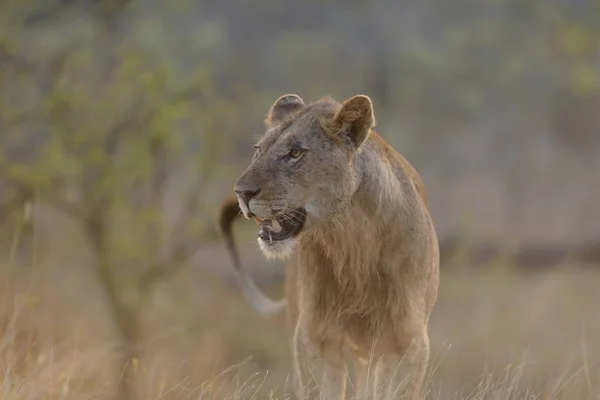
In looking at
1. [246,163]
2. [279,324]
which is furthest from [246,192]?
[246,163]

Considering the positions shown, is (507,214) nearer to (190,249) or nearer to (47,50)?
(190,249)

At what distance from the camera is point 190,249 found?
11273 millimetres

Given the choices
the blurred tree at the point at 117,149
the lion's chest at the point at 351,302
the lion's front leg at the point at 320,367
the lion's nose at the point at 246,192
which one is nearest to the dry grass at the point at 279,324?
the blurred tree at the point at 117,149

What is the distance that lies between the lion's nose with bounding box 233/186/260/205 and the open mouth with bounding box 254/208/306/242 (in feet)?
0.50

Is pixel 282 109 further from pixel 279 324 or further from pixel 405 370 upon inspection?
pixel 279 324

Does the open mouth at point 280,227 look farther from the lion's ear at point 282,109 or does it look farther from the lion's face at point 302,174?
the lion's ear at point 282,109

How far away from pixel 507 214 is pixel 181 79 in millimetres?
7726

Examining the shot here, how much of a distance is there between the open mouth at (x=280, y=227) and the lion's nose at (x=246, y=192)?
0.15 m

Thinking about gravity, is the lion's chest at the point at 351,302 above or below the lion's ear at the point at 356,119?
below

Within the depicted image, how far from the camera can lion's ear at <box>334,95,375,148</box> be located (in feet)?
14.9

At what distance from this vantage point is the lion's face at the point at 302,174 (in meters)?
4.37

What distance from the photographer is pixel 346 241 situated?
4.75 meters

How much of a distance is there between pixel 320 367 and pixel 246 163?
24.7 feet

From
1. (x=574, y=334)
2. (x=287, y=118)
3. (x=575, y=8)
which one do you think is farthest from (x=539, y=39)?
(x=287, y=118)
